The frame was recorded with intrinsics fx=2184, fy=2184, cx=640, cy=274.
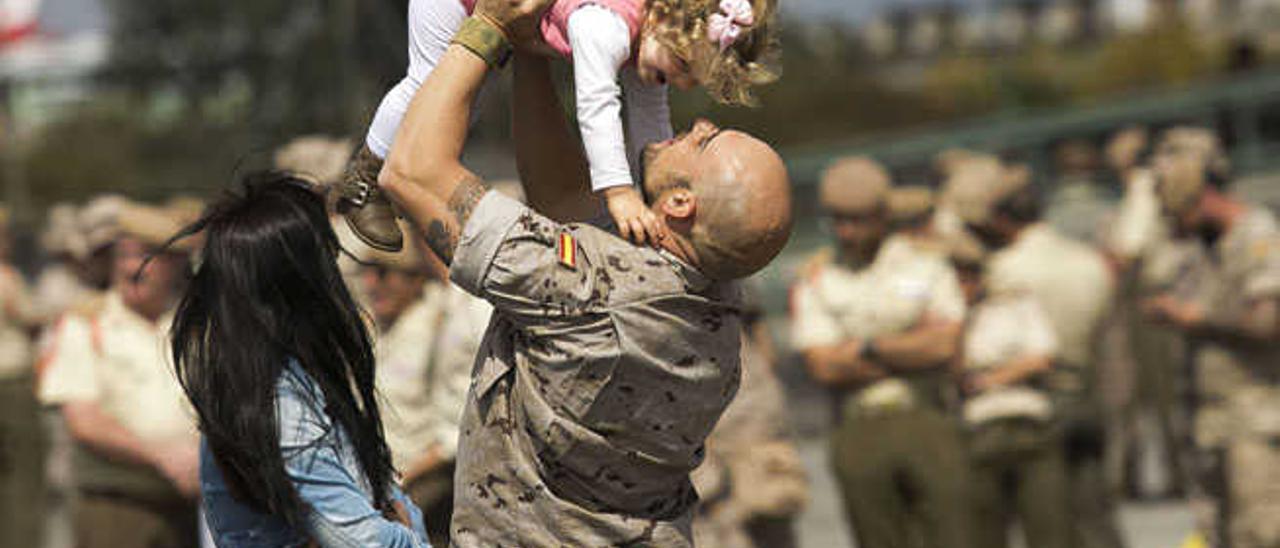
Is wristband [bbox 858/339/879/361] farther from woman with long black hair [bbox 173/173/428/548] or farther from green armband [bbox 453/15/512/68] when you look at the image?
green armband [bbox 453/15/512/68]

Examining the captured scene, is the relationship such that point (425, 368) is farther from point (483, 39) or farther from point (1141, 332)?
point (1141, 332)

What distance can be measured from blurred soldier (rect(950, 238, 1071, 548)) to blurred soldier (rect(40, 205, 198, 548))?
3231mm

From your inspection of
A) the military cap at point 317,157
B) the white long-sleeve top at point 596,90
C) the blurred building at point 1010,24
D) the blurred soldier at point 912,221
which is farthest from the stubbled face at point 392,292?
the blurred building at point 1010,24

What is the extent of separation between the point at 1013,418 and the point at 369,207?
547cm

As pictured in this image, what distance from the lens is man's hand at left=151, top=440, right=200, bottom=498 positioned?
7949 mm

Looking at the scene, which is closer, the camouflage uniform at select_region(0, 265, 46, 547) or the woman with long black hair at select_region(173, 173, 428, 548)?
the woman with long black hair at select_region(173, 173, 428, 548)

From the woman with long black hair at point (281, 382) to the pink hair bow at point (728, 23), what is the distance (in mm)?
832

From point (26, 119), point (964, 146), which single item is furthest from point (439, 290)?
point (26, 119)

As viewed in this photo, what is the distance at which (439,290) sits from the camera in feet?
26.2

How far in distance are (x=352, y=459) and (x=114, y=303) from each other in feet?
14.9

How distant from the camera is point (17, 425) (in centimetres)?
1023

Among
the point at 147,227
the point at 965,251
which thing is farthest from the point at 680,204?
the point at 965,251

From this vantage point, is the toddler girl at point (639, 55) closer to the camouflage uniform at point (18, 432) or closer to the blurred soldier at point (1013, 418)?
the blurred soldier at point (1013, 418)

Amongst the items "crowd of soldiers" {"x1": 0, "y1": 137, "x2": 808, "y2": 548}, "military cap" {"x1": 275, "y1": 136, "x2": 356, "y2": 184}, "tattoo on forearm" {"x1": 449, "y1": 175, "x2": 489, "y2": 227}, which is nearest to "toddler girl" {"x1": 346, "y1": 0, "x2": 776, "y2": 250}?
"tattoo on forearm" {"x1": 449, "y1": 175, "x2": 489, "y2": 227}
